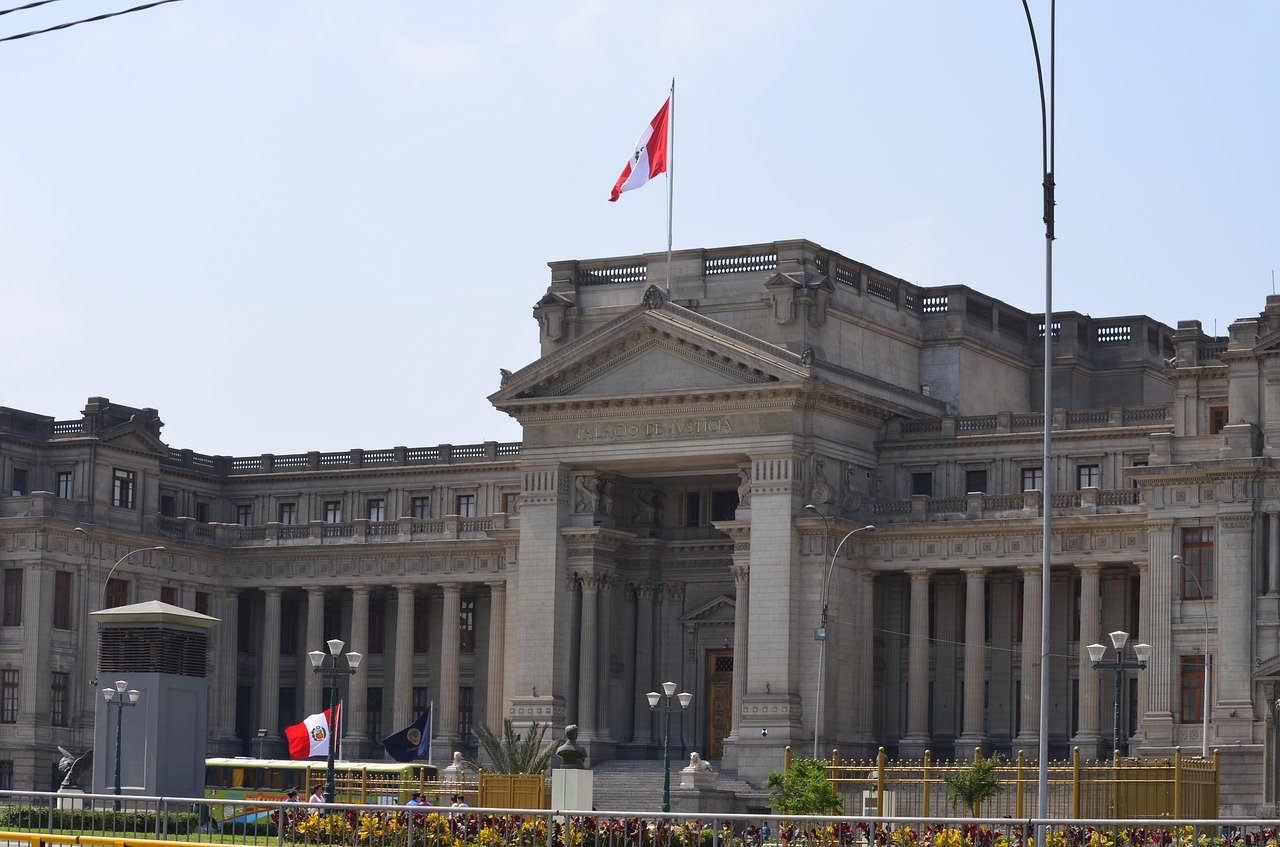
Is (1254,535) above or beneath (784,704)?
above

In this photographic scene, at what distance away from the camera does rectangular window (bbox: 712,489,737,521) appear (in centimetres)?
9781

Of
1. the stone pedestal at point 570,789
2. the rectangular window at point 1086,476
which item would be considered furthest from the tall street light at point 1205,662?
the stone pedestal at point 570,789

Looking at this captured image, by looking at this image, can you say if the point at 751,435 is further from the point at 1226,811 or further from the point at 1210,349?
the point at 1226,811

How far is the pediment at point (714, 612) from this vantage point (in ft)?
318

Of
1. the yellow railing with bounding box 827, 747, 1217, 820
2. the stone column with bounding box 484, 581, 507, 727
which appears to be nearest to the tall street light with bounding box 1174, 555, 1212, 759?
the yellow railing with bounding box 827, 747, 1217, 820

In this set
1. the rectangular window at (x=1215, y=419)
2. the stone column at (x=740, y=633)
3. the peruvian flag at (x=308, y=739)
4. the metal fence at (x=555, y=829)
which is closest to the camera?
the metal fence at (x=555, y=829)

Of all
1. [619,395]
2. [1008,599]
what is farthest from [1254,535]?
[619,395]

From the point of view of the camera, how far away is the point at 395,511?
108m

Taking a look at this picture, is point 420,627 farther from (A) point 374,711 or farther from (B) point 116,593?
(B) point 116,593

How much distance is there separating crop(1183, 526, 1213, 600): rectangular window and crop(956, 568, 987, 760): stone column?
363 inches

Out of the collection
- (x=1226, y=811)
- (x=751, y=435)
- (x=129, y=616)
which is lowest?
(x=1226, y=811)

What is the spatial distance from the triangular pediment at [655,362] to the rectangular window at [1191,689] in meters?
16.0

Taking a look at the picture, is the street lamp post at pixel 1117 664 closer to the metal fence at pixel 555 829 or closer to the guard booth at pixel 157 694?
the metal fence at pixel 555 829

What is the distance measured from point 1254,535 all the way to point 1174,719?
6.38 m
